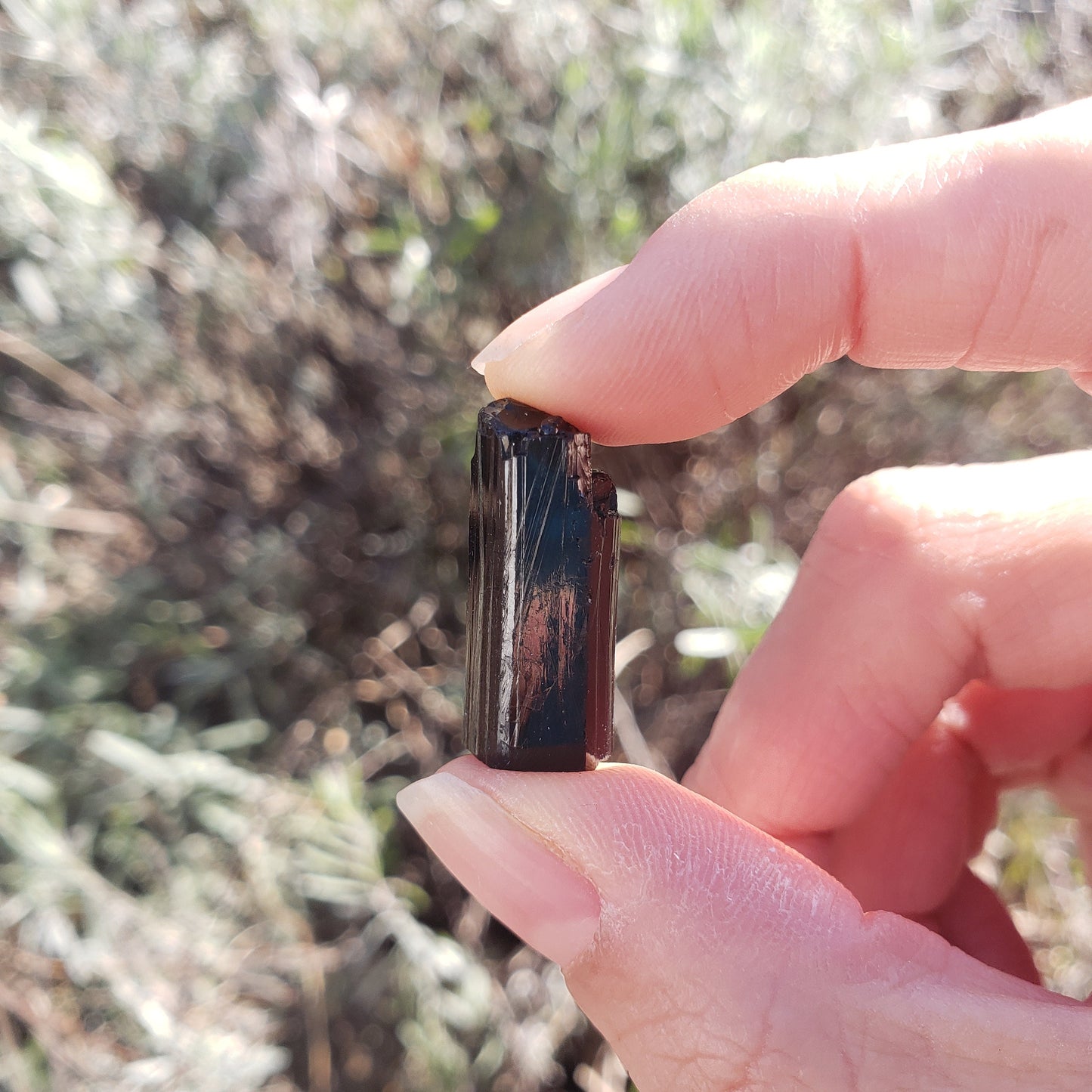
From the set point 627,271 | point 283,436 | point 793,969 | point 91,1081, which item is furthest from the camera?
point 283,436

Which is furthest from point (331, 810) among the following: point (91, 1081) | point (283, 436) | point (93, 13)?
point (93, 13)

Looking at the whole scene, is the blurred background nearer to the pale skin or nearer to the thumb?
the pale skin

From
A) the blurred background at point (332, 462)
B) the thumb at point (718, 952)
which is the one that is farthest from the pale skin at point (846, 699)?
the blurred background at point (332, 462)

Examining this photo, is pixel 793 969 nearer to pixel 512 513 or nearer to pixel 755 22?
pixel 512 513

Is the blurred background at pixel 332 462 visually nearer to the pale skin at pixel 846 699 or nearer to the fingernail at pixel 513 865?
the pale skin at pixel 846 699

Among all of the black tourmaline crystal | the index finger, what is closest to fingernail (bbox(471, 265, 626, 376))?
the index finger
